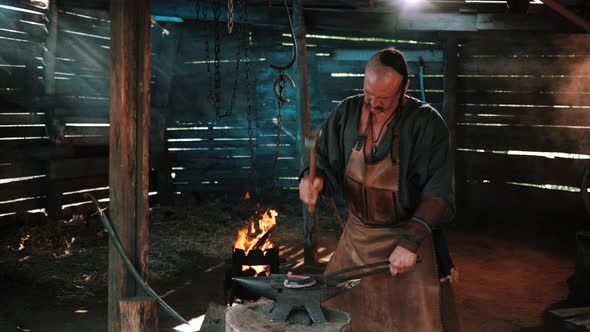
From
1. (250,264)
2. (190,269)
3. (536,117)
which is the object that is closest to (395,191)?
(250,264)

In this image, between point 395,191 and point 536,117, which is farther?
point 536,117

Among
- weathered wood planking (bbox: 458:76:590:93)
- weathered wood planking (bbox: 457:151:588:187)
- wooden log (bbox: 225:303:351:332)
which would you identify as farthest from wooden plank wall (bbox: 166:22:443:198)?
wooden log (bbox: 225:303:351:332)

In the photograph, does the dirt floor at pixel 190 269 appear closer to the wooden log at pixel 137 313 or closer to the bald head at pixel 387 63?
the wooden log at pixel 137 313

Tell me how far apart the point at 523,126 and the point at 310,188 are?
8549 mm

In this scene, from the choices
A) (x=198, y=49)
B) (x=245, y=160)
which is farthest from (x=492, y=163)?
(x=198, y=49)

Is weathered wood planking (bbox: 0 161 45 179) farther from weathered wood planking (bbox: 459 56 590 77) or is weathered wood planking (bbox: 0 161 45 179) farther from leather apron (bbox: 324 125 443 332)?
leather apron (bbox: 324 125 443 332)

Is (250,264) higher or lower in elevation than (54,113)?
lower

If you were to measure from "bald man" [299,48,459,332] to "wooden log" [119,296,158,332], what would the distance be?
1423mm

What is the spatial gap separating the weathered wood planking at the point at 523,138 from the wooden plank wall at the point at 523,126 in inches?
0.6

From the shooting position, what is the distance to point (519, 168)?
37.3ft

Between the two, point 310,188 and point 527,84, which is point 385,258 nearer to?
point 310,188

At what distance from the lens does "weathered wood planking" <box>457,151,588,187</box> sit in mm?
10672

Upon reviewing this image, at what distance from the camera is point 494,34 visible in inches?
397

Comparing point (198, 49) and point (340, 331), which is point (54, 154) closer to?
point (198, 49)
